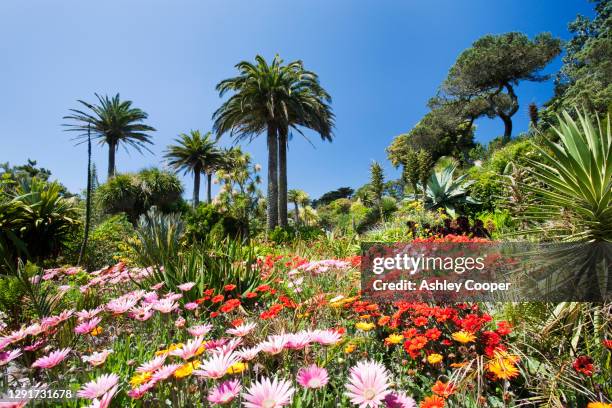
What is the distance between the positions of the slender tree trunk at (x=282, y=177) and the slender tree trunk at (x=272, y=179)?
0.25m

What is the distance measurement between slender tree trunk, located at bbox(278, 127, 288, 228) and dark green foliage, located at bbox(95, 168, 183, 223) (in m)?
10.8

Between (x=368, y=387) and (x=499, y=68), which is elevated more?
(x=499, y=68)

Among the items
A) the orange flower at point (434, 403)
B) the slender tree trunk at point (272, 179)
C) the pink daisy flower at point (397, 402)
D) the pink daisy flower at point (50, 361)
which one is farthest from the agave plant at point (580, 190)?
the slender tree trunk at point (272, 179)

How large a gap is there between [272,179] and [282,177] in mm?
678

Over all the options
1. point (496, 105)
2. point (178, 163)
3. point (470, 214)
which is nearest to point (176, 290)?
point (470, 214)

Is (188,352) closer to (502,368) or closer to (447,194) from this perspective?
(502,368)

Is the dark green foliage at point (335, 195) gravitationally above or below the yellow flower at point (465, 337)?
above

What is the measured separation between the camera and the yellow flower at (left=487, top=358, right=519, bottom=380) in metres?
1.35

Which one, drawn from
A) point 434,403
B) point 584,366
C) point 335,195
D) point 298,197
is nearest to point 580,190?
point 584,366

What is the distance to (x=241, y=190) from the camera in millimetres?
16438

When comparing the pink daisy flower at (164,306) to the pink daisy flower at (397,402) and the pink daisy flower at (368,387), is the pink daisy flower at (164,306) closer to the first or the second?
the pink daisy flower at (368,387)

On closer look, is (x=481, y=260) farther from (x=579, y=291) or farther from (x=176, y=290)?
(x=176, y=290)

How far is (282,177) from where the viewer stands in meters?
16.3

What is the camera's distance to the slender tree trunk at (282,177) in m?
15.9
